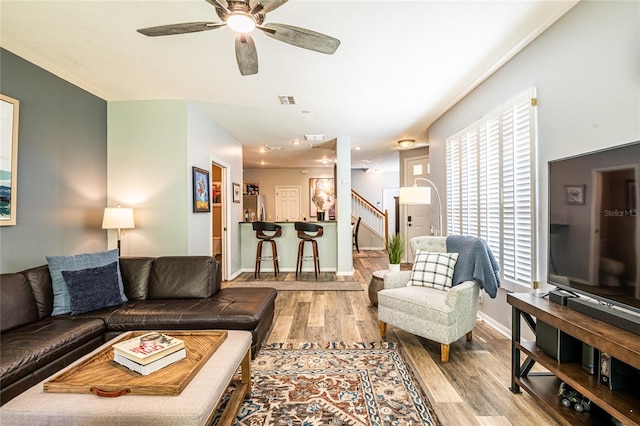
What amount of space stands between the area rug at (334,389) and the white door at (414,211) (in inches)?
175

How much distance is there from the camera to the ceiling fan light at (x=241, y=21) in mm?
1695

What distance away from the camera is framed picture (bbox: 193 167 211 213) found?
396 cm

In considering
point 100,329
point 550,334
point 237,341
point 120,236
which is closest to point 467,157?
point 550,334

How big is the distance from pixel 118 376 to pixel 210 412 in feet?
1.71

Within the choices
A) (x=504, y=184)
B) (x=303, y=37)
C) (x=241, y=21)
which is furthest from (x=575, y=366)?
(x=241, y=21)

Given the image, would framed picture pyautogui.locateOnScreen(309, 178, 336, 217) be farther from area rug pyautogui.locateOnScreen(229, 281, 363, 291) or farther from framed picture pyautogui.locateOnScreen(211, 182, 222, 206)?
area rug pyautogui.locateOnScreen(229, 281, 363, 291)

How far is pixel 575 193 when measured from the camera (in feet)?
5.65

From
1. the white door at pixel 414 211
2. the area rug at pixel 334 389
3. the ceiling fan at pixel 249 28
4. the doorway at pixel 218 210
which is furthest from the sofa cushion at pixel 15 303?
the white door at pixel 414 211

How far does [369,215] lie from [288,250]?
3.53 m

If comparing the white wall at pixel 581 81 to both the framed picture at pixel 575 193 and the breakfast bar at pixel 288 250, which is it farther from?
the breakfast bar at pixel 288 250

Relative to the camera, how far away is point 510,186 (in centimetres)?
271

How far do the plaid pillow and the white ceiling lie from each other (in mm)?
1671

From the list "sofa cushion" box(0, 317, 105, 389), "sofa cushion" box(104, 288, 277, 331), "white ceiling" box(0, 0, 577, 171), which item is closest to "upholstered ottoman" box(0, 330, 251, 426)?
"sofa cushion" box(0, 317, 105, 389)

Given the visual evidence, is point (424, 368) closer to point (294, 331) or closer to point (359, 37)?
point (294, 331)
